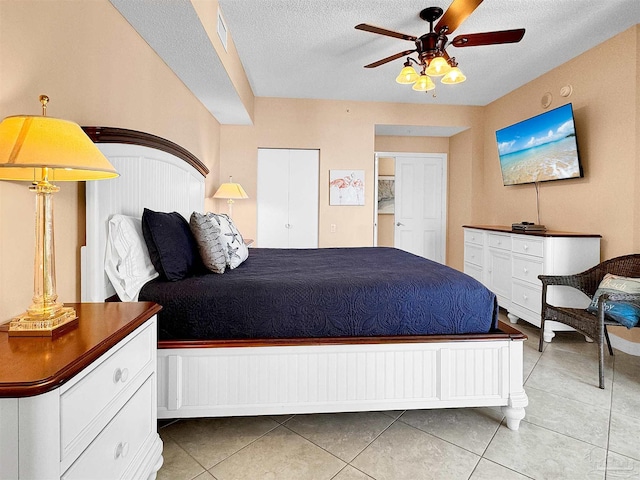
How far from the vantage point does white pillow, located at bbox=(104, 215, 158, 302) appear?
1.79m

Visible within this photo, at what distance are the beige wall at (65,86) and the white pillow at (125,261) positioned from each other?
136 mm

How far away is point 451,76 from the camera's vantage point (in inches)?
103

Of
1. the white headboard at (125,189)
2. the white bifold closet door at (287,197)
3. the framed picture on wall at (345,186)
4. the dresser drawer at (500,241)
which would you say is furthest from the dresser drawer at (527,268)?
the white headboard at (125,189)

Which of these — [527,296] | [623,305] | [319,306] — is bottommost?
[527,296]

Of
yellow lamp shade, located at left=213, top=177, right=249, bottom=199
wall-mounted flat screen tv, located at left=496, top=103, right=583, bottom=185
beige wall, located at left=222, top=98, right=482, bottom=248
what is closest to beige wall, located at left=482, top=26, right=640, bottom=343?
wall-mounted flat screen tv, located at left=496, top=103, right=583, bottom=185

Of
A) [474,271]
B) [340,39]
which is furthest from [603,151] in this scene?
[340,39]

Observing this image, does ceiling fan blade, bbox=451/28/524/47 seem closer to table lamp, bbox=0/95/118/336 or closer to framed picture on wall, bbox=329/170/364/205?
table lamp, bbox=0/95/118/336

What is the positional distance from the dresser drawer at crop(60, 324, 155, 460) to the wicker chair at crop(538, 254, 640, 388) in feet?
9.07

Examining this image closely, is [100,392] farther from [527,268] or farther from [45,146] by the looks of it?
[527,268]

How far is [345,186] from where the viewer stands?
513 cm

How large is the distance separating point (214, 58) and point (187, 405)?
2.42m

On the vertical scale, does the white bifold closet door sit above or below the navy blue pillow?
above

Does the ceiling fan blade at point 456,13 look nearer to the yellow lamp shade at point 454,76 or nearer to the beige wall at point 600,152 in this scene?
the yellow lamp shade at point 454,76

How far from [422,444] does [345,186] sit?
12.3 ft
